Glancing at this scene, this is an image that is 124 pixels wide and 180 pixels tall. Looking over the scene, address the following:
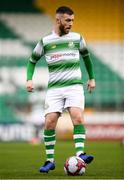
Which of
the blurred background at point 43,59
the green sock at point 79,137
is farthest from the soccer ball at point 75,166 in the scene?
the blurred background at point 43,59

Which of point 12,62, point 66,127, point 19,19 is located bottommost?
point 66,127

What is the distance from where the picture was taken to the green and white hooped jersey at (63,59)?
8.13 m

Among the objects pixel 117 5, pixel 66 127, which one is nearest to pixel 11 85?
pixel 66 127

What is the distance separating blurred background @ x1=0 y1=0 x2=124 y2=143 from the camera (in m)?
24.3

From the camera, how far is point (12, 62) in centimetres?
2530

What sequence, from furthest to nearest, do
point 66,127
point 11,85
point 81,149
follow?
point 11,85, point 66,127, point 81,149

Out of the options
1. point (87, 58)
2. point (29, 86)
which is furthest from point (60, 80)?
point (87, 58)

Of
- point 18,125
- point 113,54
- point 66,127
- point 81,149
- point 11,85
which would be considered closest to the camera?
point 81,149

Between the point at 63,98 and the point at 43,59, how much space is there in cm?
1759

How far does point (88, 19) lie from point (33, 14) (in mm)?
2227

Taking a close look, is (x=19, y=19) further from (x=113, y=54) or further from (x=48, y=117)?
(x=48, y=117)

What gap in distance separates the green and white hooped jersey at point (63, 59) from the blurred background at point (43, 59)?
14.7m

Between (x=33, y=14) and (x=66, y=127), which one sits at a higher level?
(x=33, y=14)

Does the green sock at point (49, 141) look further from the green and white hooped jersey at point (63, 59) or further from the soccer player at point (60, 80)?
the green and white hooped jersey at point (63, 59)
